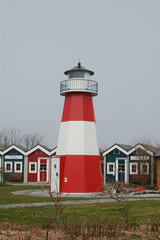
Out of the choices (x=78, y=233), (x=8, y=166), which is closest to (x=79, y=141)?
(x=78, y=233)

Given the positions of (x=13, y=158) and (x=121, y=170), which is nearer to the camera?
(x=121, y=170)

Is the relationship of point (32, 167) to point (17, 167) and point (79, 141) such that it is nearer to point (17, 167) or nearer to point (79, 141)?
point (17, 167)

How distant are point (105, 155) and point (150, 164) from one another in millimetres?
4968

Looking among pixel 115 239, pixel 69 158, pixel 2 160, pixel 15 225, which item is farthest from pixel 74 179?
pixel 2 160

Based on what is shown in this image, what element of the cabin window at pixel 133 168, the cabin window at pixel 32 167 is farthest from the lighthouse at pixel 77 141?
the cabin window at pixel 32 167

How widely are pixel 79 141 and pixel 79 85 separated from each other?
374 centimetres

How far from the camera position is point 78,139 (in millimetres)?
23875

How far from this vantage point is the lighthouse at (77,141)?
23495 mm

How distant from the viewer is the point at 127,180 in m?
33.6

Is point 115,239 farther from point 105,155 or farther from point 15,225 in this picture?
point 105,155

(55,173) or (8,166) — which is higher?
(8,166)

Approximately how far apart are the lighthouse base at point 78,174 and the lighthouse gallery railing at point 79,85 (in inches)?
177

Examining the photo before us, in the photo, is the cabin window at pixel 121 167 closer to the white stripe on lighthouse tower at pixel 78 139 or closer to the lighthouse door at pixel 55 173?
the white stripe on lighthouse tower at pixel 78 139

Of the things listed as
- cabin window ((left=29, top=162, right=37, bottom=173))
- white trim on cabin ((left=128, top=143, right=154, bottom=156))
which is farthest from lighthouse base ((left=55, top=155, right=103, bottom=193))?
cabin window ((left=29, top=162, right=37, bottom=173))
